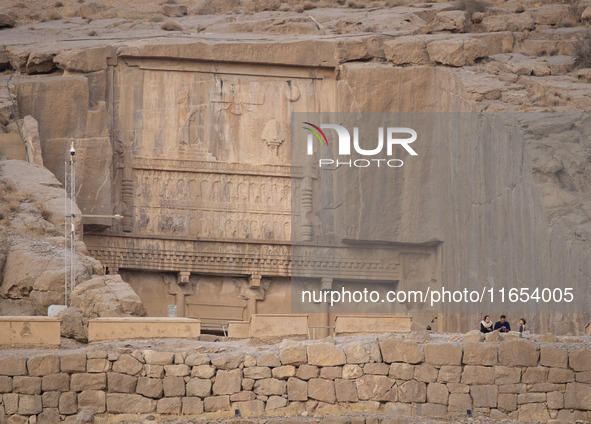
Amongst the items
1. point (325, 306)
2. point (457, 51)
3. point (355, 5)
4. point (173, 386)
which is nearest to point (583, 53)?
point (457, 51)

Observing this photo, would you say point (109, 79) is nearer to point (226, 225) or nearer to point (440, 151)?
point (226, 225)

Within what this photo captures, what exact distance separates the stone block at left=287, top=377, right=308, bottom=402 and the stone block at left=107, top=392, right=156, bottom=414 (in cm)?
198

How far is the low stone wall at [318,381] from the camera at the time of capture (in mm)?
23781

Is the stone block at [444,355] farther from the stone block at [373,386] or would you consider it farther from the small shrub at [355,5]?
the small shrub at [355,5]

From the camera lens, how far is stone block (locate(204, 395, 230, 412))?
23.8 m

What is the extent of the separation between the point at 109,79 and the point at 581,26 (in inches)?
466

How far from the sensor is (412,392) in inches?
941

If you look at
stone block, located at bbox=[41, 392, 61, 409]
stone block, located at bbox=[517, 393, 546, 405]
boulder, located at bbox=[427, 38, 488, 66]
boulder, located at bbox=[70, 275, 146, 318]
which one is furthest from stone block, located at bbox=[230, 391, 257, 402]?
boulder, located at bbox=[427, 38, 488, 66]

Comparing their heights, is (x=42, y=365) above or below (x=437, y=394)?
above

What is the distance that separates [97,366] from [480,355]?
559 cm

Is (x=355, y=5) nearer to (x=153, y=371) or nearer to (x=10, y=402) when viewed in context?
(x=153, y=371)

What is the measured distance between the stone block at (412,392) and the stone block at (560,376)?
6.07 ft

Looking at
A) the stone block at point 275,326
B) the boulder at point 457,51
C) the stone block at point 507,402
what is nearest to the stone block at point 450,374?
the stone block at point 507,402

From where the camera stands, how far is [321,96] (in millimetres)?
39125
